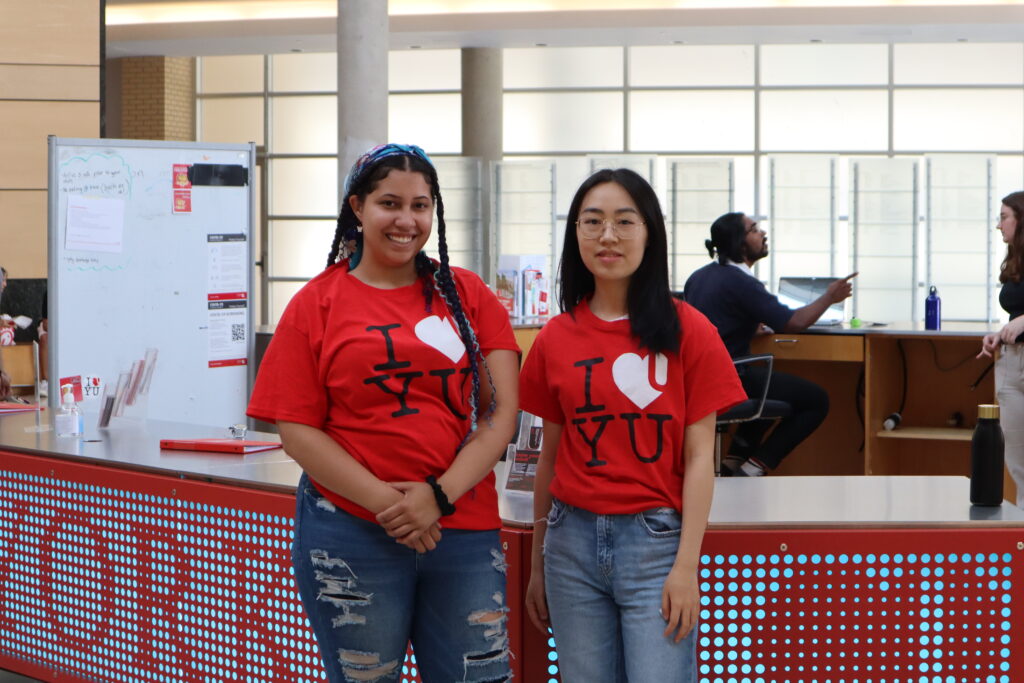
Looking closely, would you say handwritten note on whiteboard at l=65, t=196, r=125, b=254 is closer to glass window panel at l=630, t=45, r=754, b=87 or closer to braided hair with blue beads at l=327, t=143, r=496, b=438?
braided hair with blue beads at l=327, t=143, r=496, b=438

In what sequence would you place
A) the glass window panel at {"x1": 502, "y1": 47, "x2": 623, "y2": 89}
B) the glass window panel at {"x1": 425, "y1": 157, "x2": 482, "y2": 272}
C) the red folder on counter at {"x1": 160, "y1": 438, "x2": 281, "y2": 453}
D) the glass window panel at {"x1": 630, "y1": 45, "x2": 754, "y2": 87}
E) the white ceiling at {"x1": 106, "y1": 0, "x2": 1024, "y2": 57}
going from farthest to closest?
1. the glass window panel at {"x1": 502, "y1": 47, "x2": 623, "y2": 89}
2. the glass window panel at {"x1": 630, "y1": 45, "x2": 754, "y2": 87}
3. the glass window panel at {"x1": 425, "y1": 157, "x2": 482, "y2": 272}
4. the white ceiling at {"x1": 106, "y1": 0, "x2": 1024, "y2": 57}
5. the red folder on counter at {"x1": 160, "y1": 438, "x2": 281, "y2": 453}

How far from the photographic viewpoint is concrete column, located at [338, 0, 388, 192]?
787 cm

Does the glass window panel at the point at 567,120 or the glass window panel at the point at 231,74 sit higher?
the glass window panel at the point at 231,74

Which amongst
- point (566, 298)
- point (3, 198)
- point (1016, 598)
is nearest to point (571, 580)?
point (566, 298)

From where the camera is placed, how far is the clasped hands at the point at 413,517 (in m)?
1.74

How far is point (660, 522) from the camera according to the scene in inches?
72.5

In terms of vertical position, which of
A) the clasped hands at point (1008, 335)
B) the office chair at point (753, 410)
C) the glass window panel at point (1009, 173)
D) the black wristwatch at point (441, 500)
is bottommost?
the office chair at point (753, 410)

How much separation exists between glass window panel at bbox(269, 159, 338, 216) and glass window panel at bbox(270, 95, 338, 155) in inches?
5.7

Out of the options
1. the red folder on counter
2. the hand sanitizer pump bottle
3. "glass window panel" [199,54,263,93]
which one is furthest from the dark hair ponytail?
"glass window panel" [199,54,263,93]

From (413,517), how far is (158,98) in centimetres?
1253

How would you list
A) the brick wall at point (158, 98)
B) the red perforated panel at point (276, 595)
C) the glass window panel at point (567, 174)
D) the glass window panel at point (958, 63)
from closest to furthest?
the red perforated panel at point (276, 595) → the glass window panel at point (958, 63) → the glass window panel at point (567, 174) → the brick wall at point (158, 98)

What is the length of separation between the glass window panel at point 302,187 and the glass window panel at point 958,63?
612 cm

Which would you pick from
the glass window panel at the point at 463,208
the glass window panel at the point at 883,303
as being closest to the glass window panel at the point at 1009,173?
the glass window panel at the point at 883,303

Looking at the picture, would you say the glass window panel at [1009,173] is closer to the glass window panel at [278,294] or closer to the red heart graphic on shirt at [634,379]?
the glass window panel at [278,294]
